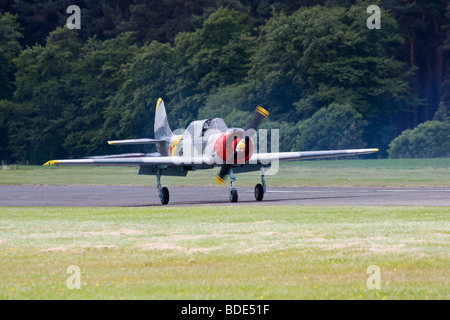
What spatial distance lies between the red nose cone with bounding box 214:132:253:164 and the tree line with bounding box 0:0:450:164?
135ft

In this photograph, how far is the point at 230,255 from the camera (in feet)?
44.3

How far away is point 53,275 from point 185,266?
6.43 ft

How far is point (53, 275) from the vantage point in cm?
1182

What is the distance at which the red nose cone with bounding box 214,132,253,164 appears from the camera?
2728 cm

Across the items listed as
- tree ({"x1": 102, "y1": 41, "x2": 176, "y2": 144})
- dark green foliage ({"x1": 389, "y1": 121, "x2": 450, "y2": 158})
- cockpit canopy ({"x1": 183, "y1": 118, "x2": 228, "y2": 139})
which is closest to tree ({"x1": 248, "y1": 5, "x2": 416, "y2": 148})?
dark green foliage ({"x1": 389, "y1": 121, "x2": 450, "y2": 158})

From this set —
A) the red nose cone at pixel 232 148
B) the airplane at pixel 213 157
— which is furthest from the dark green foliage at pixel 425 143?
the red nose cone at pixel 232 148

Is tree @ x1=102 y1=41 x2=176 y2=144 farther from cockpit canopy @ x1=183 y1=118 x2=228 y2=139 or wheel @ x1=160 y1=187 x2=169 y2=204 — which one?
wheel @ x1=160 y1=187 x2=169 y2=204

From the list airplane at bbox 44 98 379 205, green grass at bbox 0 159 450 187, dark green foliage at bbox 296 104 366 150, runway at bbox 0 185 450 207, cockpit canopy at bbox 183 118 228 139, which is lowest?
runway at bbox 0 185 450 207

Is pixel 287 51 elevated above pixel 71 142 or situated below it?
above

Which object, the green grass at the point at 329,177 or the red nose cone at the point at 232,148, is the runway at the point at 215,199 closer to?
the red nose cone at the point at 232,148
